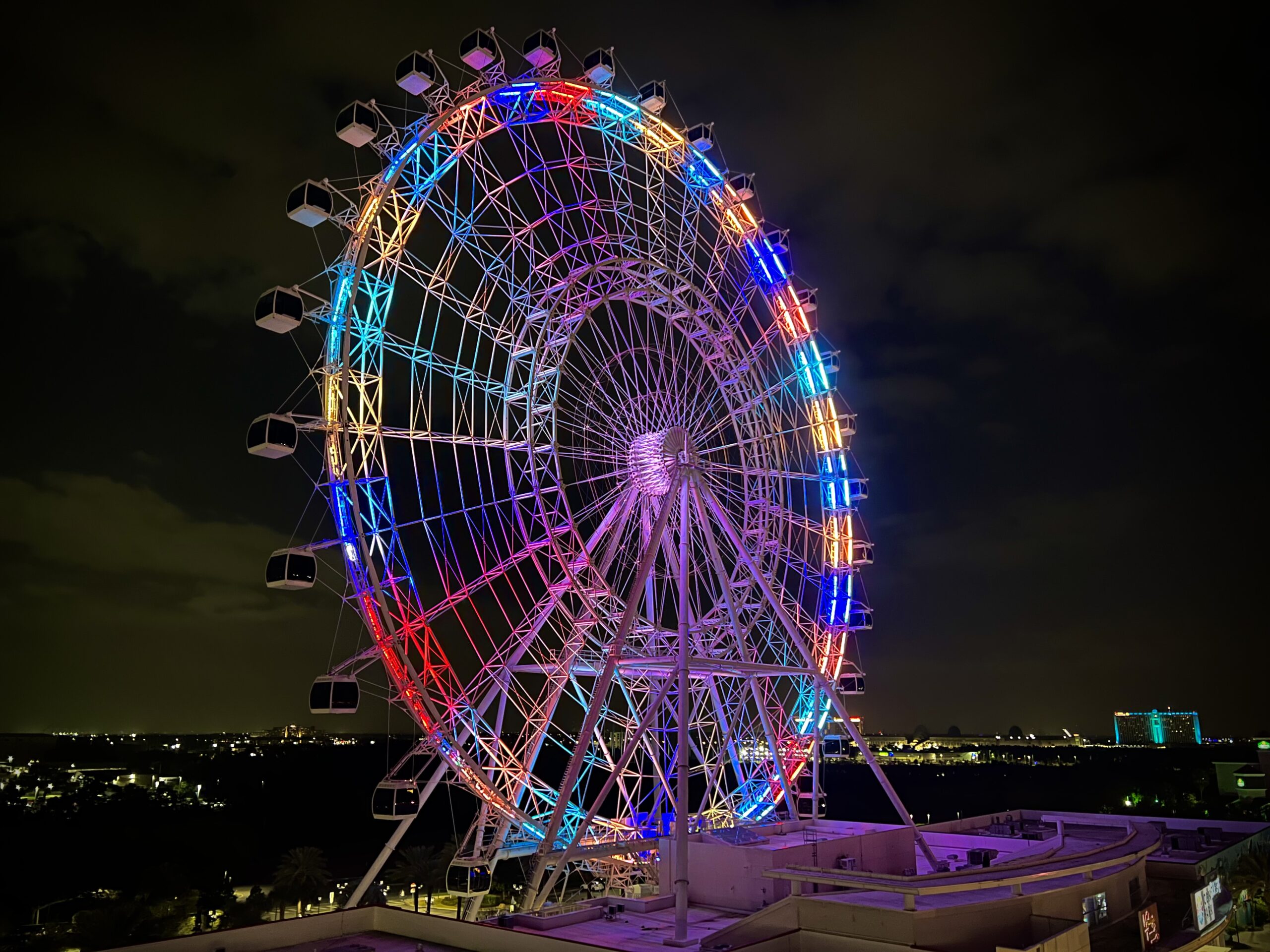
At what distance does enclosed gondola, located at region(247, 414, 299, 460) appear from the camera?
19844 millimetres

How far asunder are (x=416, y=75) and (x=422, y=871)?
35458mm

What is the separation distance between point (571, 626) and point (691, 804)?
1483 cm

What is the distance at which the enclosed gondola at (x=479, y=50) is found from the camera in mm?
24328

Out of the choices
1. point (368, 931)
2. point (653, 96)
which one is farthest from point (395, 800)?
point (653, 96)

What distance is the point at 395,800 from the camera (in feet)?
68.5

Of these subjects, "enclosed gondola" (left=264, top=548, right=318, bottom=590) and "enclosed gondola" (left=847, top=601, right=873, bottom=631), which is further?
"enclosed gondola" (left=847, top=601, right=873, bottom=631)

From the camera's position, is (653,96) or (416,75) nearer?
(416,75)

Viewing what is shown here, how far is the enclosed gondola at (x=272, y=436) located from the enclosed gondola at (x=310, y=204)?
15.6 ft

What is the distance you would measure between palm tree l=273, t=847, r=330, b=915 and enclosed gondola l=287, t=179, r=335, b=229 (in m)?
31.6

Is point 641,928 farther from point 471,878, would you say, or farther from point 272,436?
point 272,436

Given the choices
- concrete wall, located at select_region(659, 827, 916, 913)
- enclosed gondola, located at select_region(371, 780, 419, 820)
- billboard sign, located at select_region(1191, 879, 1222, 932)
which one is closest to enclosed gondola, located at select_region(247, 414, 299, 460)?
enclosed gondola, located at select_region(371, 780, 419, 820)

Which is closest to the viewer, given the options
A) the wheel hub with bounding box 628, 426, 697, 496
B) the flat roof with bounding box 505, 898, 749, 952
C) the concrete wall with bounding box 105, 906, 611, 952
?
the concrete wall with bounding box 105, 906, 611, 952

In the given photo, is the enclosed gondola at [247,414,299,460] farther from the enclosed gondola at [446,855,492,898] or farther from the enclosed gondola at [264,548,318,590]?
the enclosed gondola at [446,855,492,898]

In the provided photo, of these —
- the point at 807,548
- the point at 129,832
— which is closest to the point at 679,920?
the point at 807,548
